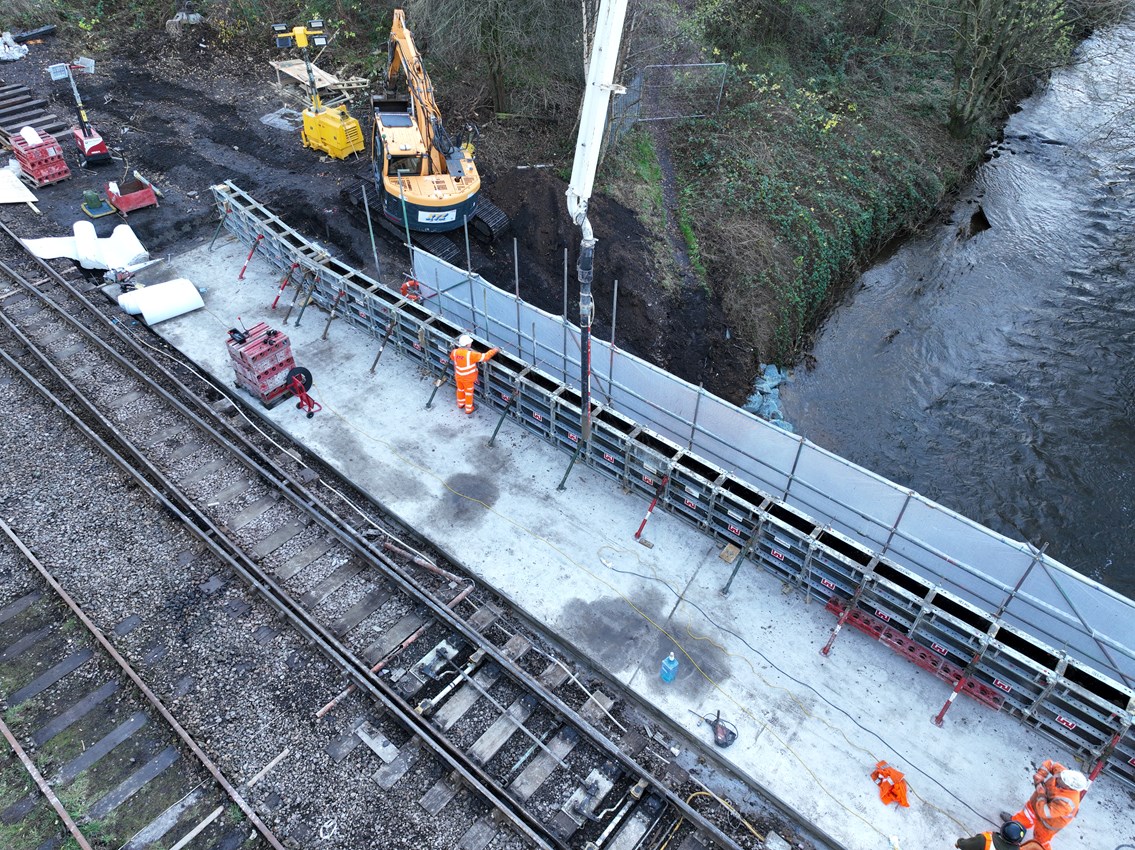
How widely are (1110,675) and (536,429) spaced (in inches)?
372

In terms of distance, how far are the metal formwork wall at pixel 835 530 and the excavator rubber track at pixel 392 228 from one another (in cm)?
333

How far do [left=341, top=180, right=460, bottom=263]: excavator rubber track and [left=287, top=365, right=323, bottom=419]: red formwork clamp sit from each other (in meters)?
5.02

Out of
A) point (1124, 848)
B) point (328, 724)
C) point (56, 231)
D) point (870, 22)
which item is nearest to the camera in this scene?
point (1124, 848)

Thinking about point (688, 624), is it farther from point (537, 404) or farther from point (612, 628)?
point (537, 404)

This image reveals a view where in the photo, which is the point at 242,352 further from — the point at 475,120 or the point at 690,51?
the point at 690,51

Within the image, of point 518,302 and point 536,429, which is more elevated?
point 518,302

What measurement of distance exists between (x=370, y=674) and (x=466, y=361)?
5762 mm

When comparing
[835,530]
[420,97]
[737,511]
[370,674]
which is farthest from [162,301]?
[835,530]

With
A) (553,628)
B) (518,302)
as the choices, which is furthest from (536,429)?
(553,628)

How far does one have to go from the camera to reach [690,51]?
2803cm

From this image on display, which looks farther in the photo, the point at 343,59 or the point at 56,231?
the point at 343,59

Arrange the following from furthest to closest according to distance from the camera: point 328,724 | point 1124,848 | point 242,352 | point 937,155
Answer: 1. point 937,155
2. point 242,352
3. point 328,724
4. point 1124,848

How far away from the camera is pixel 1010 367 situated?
1978 cm

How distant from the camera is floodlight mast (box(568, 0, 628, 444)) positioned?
1027 cm
